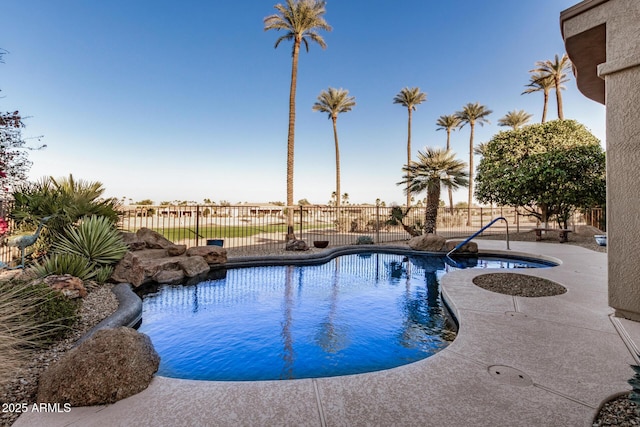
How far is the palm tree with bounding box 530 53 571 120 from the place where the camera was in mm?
19594

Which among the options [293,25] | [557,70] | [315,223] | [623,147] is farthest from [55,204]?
[557,70]

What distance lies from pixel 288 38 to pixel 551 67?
1818 cm

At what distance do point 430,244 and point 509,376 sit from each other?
30.3 feet

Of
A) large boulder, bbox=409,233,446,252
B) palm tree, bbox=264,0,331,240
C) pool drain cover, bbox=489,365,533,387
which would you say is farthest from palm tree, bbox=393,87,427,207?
pool drain cover, bbox=489,365,533,387

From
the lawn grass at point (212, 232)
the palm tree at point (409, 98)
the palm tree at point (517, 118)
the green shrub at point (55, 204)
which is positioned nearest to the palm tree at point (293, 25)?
the lawn grass at point (212, 232)

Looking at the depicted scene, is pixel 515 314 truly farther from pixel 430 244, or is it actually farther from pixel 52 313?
pixel 430 244

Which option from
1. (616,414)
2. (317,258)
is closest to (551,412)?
(616,414)

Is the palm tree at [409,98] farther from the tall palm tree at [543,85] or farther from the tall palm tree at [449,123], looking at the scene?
the tall palm tree at [543,85]

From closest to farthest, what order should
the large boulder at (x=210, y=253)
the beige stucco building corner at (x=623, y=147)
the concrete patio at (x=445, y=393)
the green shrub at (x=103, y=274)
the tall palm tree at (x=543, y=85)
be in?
1. the concrete patio at (x=445, y=393)
2. the beige stucco building corner at (x=623, y=147)
3. the green shrub at (x=103, y=274)
4. the large boulder at (x=210, y=253)
5. the tall palm tree at (x=543, y=85)

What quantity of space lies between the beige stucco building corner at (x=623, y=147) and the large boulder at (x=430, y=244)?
24.8 feet

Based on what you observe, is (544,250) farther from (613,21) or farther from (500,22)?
(500,22)

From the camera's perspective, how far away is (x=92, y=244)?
5.58 m

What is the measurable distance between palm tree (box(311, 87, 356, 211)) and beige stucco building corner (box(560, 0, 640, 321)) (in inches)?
909

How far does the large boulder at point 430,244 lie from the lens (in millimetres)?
11016
